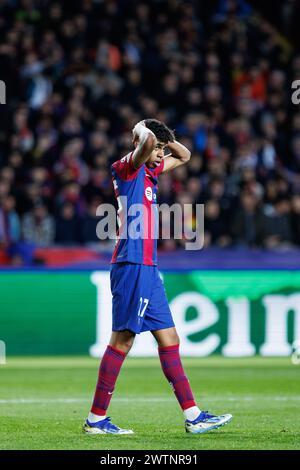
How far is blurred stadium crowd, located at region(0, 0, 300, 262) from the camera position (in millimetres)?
15852

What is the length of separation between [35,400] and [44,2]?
35.5 feet

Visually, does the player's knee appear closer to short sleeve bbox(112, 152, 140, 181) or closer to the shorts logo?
the shorts logo

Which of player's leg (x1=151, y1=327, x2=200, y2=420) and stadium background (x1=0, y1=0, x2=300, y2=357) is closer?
player's leg (x1=151, y1=327, x2=200, y2=420)

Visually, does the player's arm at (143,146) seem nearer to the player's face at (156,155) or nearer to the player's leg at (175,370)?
the player's face at (156,155)

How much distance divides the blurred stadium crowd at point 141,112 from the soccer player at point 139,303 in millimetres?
7590

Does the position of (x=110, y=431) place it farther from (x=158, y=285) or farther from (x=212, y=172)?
(x=212, y=172)

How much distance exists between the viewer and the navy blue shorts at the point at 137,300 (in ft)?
24.5

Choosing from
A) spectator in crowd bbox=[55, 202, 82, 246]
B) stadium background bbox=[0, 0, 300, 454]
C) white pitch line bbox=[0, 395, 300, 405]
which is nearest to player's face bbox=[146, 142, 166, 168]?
stadium background bbox=[0, 0, 300, 454]

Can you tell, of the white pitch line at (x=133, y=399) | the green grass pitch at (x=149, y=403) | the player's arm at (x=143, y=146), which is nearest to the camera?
the green grass pitch at (x=149, y=403)

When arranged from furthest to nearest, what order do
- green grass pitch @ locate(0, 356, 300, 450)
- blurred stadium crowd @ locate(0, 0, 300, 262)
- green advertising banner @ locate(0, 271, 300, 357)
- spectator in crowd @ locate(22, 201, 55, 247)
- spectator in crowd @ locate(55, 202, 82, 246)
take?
blurred stadium crowd @ locate(0, 0, 300, 262)
spectator in crowd @ locate(22, 201, 55, 247)
spectator in crowd @ locate(55, 202, 82, 246)
green advertising banner @ locate(0, 271, 300, 357)
green grass pitch @ locate(0, 356, 300, 450)

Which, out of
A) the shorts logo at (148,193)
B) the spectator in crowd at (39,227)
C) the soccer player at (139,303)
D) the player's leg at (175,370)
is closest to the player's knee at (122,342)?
the soccer player at (139,303)

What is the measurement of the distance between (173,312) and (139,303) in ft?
21.6

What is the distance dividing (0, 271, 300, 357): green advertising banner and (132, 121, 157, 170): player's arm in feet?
22.1

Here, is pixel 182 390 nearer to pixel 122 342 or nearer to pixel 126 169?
pixel 122 342
